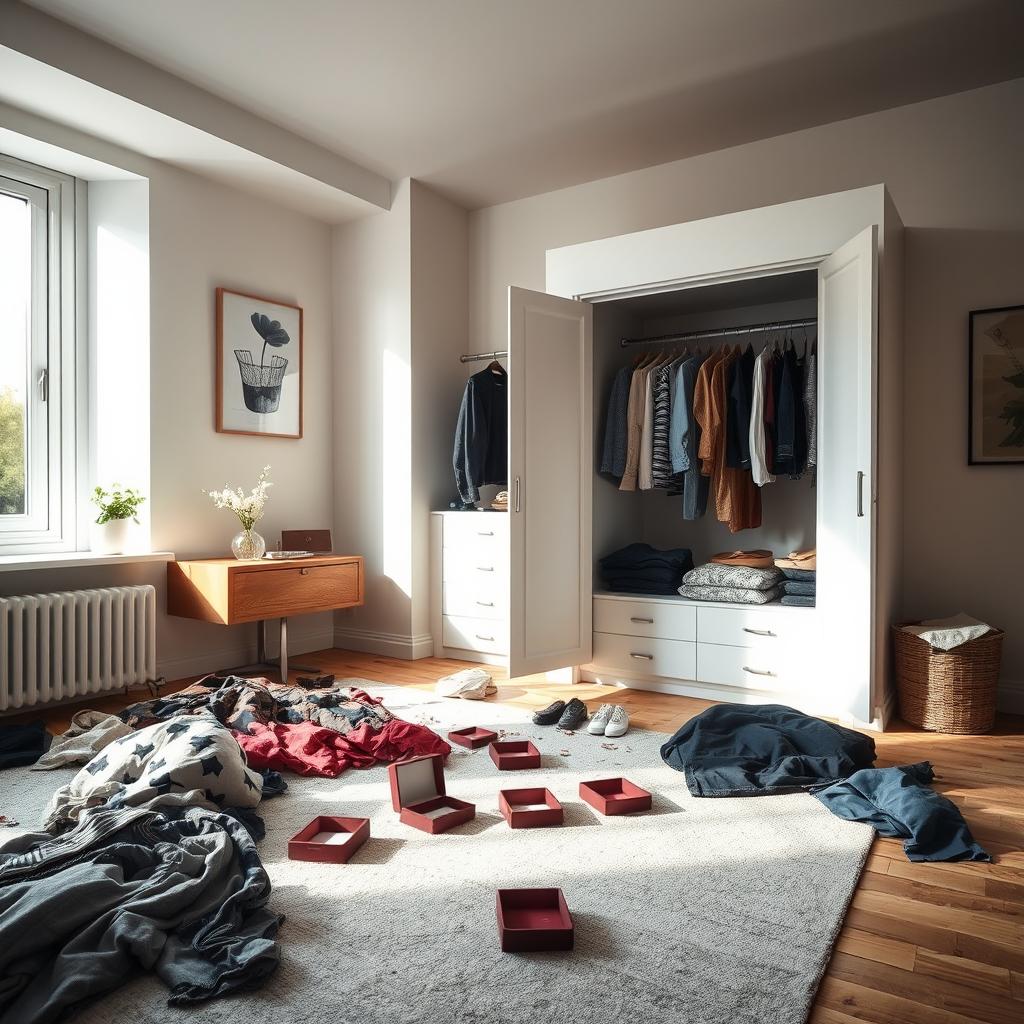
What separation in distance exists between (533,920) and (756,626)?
226 cm

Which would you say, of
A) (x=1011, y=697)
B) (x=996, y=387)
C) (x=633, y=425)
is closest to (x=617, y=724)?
(x=633, y=425)

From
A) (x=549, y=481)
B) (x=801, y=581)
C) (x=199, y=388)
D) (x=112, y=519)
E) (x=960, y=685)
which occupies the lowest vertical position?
(x=960, y=685)

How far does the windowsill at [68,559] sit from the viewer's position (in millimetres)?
3439

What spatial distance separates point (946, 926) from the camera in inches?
69.9

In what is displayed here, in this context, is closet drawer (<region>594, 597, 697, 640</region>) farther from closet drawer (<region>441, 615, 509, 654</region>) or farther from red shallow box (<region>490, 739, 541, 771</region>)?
red shallow box (<region>490, 739, 541, 771</region>)

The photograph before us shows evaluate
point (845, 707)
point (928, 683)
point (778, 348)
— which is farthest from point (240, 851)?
point (778, 348)

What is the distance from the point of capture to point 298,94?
3771 mm

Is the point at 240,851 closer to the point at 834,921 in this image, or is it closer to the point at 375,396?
the point at 834,921

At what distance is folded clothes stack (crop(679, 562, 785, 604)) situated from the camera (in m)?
3.75

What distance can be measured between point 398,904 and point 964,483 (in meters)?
3.10

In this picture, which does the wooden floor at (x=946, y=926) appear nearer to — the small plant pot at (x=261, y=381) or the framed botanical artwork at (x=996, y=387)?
the framed botanical artwork at (x=996, y=387)

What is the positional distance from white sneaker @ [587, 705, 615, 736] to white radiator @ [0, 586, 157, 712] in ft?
6.99

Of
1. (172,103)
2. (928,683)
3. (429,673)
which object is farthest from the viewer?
(429,673)

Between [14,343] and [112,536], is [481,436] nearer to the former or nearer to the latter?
[112,536]
